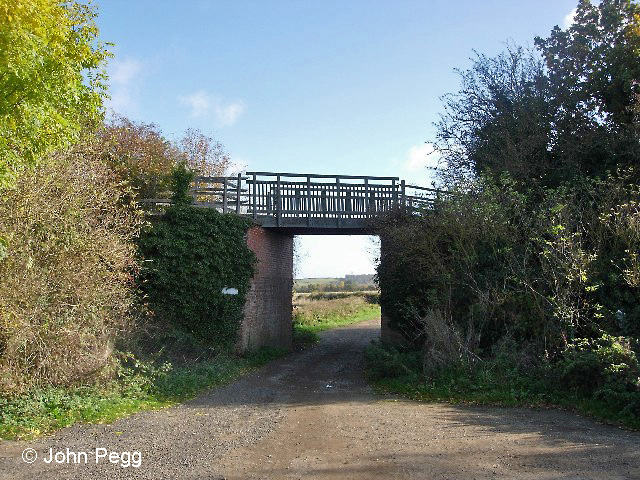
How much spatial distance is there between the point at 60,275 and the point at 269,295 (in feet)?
31.1

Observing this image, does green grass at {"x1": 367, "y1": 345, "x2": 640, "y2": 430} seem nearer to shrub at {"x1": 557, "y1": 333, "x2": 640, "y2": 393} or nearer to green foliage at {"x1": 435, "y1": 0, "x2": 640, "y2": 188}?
shrub at {"x1": 557, "y1": 333, "x2": 640, "y2": 393}

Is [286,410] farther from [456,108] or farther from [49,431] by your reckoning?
[456,108]

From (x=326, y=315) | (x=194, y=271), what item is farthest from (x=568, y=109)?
(x=326, y=315)

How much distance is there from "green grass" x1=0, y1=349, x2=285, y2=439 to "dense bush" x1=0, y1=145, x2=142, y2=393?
40 centimetres

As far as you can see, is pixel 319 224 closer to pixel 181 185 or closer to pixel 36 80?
pixel 181 185

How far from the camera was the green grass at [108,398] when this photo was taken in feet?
26.6

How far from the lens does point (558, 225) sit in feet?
36.9

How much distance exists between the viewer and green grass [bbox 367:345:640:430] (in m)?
8.52

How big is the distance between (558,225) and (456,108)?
934 cm

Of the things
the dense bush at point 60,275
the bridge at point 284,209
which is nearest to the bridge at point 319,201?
the bridge at point 284,209

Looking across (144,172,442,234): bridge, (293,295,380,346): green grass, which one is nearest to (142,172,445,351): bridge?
(144,172,442,234): bridge

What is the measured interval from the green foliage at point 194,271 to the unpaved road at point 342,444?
14.9 feet

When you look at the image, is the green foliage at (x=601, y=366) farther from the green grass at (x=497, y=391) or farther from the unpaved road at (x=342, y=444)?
the unpaved road at (x=342, y=444)

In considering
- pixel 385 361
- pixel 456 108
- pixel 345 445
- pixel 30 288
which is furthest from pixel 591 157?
pixel 30 288
